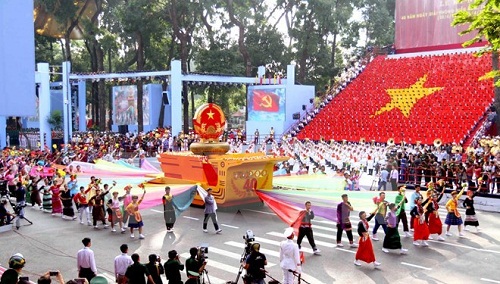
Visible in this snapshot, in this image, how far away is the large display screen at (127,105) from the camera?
164 ft

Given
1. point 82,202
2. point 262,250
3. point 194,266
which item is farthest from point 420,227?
point 82,202

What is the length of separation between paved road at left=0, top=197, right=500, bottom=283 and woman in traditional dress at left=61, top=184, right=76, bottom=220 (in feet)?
1.22

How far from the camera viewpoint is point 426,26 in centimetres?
4194

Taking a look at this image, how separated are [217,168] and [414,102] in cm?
2264

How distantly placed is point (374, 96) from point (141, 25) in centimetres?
2254

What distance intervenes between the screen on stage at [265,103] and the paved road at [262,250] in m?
23.6

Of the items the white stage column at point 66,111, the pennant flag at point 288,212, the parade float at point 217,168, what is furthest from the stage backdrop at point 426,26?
the pennant flag at point 288,212

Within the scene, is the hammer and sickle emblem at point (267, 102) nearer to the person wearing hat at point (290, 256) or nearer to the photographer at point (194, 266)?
the person wearing hat at point (290, 256)

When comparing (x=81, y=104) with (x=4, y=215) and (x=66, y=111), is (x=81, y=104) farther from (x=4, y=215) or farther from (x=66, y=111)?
(x=4, y=215)

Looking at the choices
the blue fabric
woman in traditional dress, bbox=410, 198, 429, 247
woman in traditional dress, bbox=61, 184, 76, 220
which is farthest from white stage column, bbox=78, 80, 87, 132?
woman in traditional dress, bbox=410, 198, 429, 247

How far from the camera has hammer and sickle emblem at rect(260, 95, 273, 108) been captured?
1606 inches

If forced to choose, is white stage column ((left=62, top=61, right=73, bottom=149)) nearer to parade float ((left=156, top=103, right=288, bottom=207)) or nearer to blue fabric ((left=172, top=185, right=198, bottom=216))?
→ parade float ((left=156, top=103, right=288, bottom=207))

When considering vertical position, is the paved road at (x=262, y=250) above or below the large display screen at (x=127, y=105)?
below

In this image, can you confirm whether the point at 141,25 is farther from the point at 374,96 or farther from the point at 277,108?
the point at 374,96
